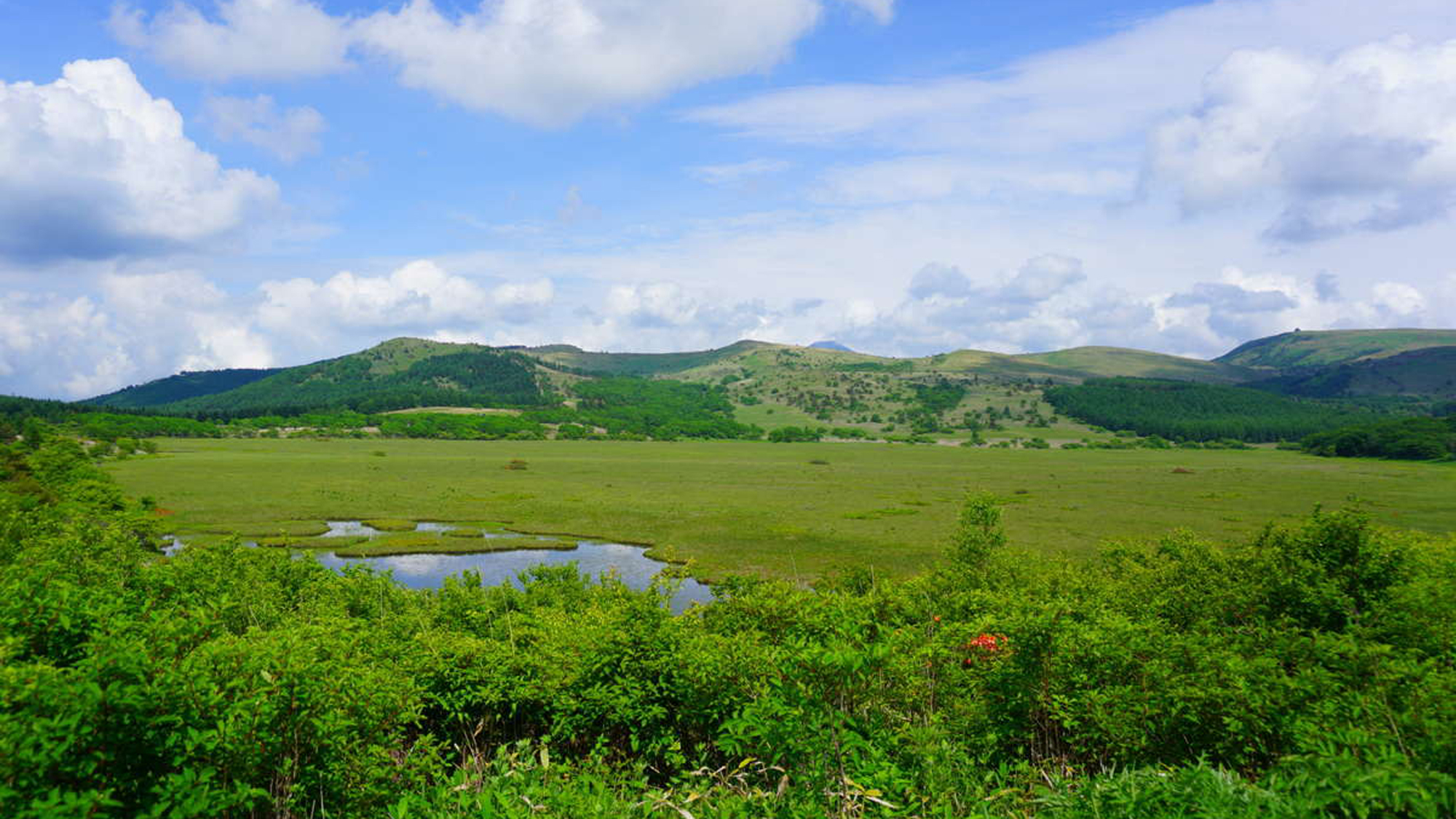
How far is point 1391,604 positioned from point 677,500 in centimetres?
8777

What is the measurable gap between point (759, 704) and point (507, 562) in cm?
5669

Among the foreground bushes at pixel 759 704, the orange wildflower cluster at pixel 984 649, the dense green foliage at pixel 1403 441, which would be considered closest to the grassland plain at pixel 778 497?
the dense green foliage at pixel 1403 441

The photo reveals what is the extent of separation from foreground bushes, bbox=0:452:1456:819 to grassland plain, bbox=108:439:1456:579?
2042 cm

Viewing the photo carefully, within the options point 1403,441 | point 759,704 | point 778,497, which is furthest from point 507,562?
point 1403,441

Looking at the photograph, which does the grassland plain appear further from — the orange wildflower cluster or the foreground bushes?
the foreground bushes

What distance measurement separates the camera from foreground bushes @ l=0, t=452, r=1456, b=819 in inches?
314

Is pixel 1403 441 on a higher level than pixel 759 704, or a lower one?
lower

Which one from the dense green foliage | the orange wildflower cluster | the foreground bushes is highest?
the foreground bushes

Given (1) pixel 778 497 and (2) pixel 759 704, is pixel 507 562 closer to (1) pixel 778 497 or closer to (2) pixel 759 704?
(1) pixel 778 497

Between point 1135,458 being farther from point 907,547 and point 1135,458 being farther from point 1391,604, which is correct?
point 1391,604

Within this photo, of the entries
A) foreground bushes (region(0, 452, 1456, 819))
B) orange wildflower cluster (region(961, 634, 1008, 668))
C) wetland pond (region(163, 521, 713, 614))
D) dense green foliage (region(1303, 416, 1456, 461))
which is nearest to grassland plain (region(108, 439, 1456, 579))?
wetland pond (region(163, 521, 713, 614))

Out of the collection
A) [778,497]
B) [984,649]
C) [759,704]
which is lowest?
[778,497]

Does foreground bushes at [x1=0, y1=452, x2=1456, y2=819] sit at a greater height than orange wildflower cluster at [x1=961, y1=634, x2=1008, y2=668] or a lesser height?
greater

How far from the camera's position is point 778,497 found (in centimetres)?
10525
